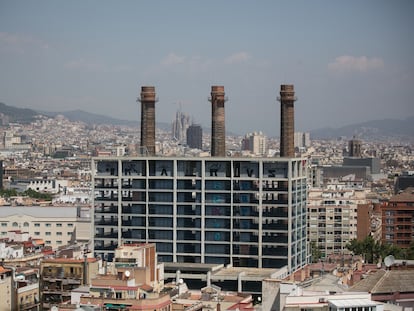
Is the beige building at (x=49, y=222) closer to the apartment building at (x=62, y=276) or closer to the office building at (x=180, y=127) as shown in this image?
the apartment building at (x=62, y=276)

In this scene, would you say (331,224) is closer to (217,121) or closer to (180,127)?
(217,121)

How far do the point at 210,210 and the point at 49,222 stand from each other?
51.1ft

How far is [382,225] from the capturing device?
61344 mm

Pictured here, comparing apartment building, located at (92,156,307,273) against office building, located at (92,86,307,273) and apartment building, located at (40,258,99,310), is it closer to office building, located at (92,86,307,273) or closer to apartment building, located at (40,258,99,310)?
office building, located at (92,86,307,273)

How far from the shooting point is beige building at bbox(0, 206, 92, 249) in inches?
2207

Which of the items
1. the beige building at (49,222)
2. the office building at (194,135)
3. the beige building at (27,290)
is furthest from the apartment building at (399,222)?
the office building at (194,135)

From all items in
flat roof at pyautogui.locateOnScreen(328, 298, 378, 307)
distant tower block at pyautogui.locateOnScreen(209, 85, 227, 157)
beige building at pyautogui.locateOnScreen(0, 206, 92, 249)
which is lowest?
flat roof at pyautogui.locateOnScreen(328, 298, 378, 307)

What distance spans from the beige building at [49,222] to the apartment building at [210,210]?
40.8 feet

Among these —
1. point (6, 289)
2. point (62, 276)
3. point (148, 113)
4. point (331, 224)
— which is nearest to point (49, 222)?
point (148, 113)

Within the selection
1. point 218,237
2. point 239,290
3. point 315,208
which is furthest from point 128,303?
point 315,208

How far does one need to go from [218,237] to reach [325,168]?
81350mm

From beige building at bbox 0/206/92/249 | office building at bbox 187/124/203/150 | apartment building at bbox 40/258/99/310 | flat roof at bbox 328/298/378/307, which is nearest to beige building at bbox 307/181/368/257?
beige building at bbox 0/206/92/249

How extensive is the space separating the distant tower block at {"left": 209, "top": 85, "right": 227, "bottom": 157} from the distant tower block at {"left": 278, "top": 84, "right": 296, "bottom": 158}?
8.57 feet

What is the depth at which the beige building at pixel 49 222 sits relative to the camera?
56.1 meters
